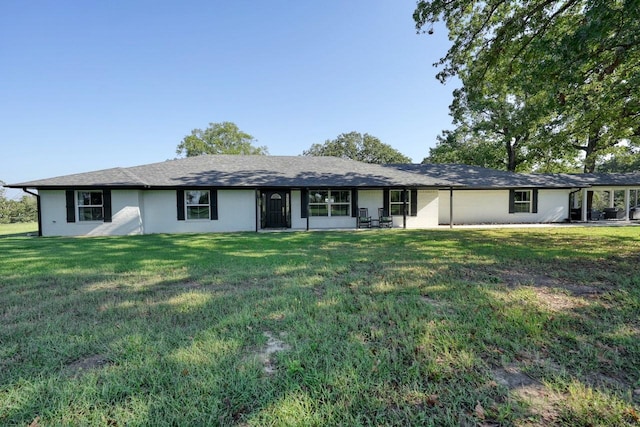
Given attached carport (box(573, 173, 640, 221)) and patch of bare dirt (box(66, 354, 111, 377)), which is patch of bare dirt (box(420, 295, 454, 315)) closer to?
patch of bare dirt (box(66, 354, 111, 377))

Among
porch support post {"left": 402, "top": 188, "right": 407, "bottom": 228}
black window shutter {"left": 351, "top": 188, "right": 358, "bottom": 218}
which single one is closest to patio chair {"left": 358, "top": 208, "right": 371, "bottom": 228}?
black window shutter {"left": 351, "top": 188, "right": 358, "bottom": 218}

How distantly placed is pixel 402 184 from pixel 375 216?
2.15 meters

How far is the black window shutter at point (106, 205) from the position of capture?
39.6 ft

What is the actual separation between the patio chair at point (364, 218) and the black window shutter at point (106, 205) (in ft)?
37.1

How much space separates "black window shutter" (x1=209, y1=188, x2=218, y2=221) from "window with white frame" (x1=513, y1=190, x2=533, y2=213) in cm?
1671

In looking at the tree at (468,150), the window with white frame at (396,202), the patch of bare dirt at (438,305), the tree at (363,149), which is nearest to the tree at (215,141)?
the tree at (363,149)

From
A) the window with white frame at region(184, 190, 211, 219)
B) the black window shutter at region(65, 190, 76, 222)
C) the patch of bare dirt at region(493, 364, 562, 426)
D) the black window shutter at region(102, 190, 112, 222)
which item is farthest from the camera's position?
the window with white frame at region(184, 190, 211, 219)

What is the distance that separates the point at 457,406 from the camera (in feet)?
6.16

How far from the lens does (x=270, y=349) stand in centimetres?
262

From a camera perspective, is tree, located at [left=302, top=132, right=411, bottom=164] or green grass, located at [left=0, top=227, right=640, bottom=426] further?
tree, located at [left=302, top=132, right=411, bottom=164]

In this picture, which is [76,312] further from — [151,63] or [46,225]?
[151,63]

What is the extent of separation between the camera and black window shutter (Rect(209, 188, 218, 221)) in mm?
13137

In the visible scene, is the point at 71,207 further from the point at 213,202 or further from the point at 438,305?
the point at 438,305

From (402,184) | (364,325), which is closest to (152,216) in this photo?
(402,184)
